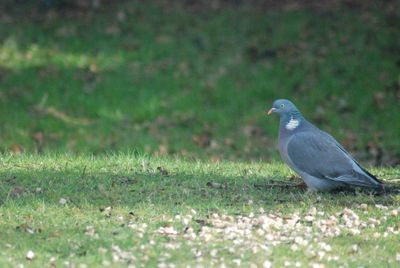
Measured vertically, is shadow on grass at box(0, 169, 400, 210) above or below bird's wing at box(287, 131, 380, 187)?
below

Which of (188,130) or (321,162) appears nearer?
(321,162)

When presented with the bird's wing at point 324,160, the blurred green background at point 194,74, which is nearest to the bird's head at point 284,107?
the bird's wing at point 324,160

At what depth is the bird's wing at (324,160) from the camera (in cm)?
780

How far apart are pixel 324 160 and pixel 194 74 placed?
7502mm

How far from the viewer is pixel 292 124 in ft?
27.3

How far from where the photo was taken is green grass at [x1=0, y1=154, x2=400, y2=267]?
633 cm

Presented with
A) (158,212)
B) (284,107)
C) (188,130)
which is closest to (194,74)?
(188,130)

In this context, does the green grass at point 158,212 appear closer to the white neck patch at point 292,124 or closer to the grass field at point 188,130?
the grass field at point 188,130

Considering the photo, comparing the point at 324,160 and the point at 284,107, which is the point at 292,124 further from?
the point at 324,160

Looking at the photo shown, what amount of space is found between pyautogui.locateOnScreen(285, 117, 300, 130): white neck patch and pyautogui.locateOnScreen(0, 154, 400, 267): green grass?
1.77 feet

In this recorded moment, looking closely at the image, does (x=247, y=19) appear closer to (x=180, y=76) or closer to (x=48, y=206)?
(x=180, y=76)

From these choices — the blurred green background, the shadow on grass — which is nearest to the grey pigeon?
→ the shadow on grass

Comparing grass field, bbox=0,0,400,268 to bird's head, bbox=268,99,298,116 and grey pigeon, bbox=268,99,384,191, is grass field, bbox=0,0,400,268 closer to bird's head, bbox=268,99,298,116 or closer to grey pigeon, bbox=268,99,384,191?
grey pigeon, bbox=268,99,384,191

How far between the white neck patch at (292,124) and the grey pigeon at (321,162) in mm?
21
